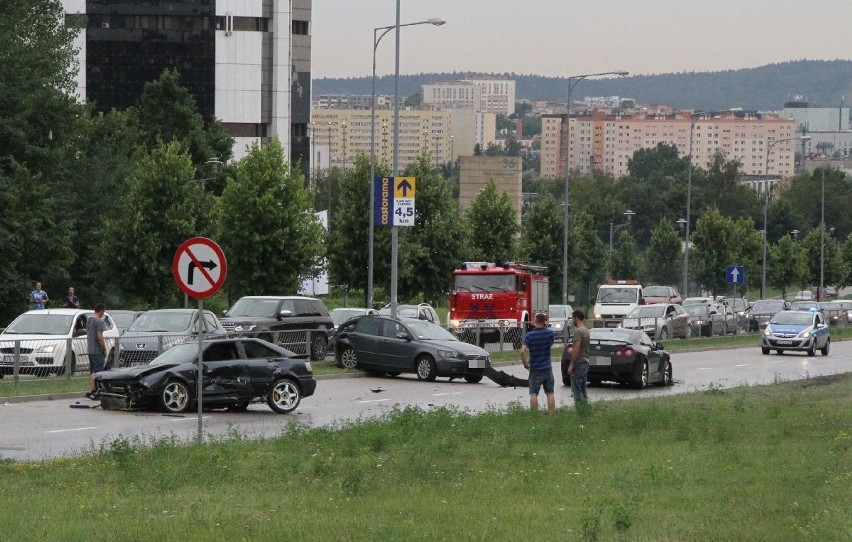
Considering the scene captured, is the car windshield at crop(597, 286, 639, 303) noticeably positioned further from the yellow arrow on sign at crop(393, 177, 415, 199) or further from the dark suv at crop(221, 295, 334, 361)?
the yellow arrow on sign at crop(393, 177, 415, 199)

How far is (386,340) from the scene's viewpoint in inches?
1390

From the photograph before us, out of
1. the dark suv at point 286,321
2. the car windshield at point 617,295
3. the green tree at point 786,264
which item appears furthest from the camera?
the green tree at point 786,264

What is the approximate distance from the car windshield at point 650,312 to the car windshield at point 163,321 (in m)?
26.9

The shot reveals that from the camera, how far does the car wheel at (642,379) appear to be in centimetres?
3275

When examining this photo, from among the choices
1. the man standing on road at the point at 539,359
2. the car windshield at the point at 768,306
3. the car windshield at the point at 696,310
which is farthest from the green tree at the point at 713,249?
the man standing on road at the point at 539,359

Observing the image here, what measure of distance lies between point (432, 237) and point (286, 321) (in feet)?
85.0

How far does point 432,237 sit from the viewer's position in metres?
64.8

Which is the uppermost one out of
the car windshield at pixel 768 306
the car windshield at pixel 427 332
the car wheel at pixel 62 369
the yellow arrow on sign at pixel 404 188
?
the yellow arrow on sign at pixel 404 188

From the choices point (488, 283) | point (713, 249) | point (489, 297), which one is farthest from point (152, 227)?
point (713, 249)

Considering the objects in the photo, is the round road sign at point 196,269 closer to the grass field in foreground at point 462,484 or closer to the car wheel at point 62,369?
the grass field in foreground at point 462,484

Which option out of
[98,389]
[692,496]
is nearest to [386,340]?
[98,389]

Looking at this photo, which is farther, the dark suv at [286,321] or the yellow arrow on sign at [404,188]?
the yellow arrow on sign at [404,188]

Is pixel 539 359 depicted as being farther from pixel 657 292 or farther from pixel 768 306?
pixel 657 292

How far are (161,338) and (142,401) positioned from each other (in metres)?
7.12
